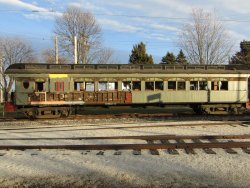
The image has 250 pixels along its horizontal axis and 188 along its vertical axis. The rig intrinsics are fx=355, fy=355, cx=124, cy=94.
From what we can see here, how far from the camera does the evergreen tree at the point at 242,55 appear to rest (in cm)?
4988

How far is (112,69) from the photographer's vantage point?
19.6 metres

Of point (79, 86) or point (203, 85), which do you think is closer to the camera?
point (79, 86)

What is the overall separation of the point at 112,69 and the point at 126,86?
1230mm

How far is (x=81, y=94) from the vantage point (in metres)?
19.5

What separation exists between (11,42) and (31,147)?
60869mm

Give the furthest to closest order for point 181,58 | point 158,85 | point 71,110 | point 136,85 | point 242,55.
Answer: point 242,55, point 181,58, point 158,85, point 136,85, point 71,110

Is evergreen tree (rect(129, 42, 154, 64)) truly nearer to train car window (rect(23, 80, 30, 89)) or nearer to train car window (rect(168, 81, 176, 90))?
train car window (rect(168, 81, 176, 90))

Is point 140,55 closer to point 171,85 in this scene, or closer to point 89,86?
point 171,85

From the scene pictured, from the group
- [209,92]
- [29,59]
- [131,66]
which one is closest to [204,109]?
[209,92]

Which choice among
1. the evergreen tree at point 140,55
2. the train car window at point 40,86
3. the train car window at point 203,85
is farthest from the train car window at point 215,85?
the evergreen tree at point 140,55

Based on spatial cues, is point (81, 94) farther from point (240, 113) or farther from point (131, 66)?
point (240, 113)

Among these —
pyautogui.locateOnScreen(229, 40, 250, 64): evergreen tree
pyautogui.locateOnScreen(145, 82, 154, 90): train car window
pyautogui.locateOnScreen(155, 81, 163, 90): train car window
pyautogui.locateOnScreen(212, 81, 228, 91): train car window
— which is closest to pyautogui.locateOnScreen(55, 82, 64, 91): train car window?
pyautogui.locateOnScreen(145, 82, 154, 90): train car window

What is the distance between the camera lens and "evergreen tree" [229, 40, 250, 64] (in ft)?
164

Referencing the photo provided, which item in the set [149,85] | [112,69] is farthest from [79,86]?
[149,85]
